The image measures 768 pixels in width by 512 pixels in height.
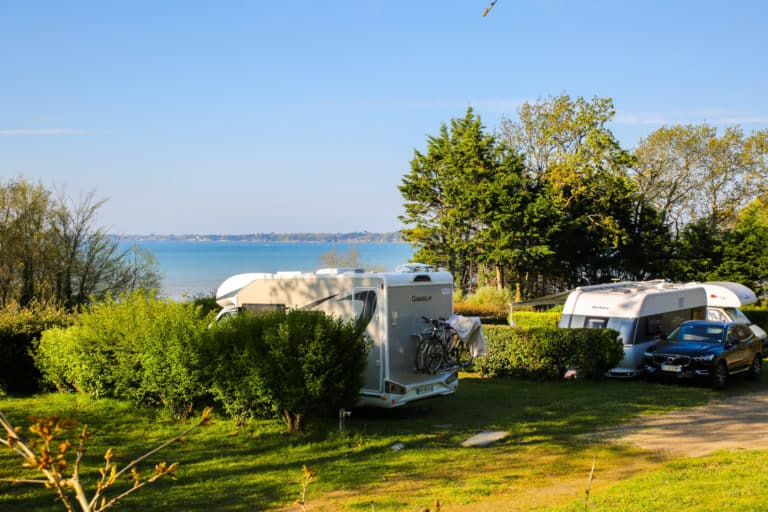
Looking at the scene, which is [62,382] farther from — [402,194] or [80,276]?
[402,194]

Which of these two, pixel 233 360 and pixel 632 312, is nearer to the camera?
pixel 233 360

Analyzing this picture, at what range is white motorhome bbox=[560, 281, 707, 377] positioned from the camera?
54.7ft

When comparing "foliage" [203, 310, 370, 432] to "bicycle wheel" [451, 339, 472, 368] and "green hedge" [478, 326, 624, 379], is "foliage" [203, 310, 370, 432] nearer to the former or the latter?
"bicycle wheel" [451, 339, 472, 368]

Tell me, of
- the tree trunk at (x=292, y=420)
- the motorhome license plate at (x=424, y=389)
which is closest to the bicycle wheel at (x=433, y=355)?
the motorhome license plate at (x=424, y=389)

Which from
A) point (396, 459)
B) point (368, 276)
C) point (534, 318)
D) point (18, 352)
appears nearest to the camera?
point (396, 459)

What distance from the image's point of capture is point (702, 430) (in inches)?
427

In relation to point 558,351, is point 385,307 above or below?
above

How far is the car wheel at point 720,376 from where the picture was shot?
598 inches

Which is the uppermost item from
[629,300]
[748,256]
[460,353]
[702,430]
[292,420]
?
[748,256]

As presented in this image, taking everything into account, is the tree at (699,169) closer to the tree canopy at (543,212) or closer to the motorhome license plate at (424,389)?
the tree canopy at (543,212)

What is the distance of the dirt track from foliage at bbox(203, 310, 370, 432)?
392cm

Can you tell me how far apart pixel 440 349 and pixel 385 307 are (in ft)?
4.20

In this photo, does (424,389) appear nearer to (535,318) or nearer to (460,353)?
(460,353)

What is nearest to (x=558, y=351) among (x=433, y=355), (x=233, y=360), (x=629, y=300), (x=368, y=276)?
(x=629, y=300)
